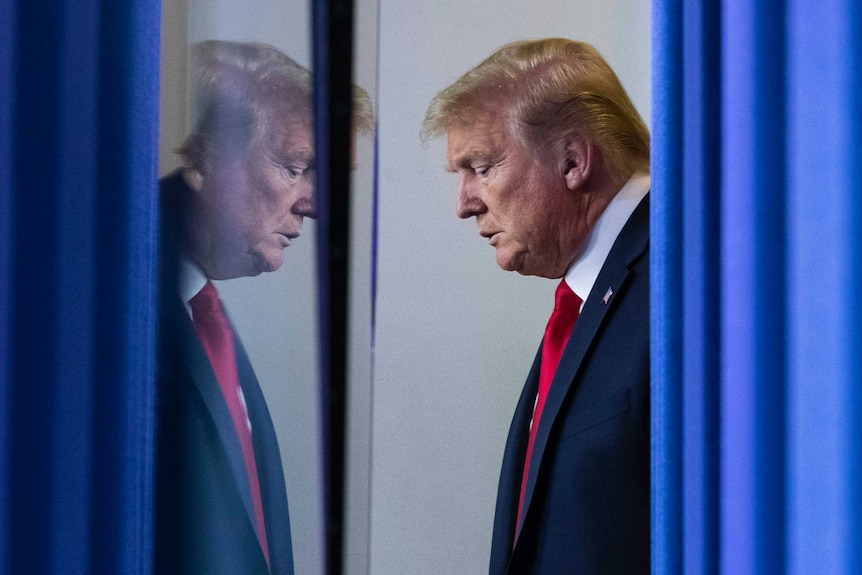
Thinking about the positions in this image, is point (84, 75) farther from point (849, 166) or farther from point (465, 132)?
point (849, 166)

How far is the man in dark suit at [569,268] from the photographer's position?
4.19ft

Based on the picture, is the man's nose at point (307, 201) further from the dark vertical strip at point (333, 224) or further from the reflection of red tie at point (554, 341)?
the reflection of red tie at point (554, 341)

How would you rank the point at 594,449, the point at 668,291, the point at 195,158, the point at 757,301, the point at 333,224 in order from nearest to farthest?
1. the point at 757,301
2. the point at 668,291
3. the point at 594,449
4. the point at 195,158
5. the point at 333,224

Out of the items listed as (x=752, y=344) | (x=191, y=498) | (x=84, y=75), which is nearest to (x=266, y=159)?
(x=84, y=75)

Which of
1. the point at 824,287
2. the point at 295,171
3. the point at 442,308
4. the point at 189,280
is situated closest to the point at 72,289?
the point at 189,280

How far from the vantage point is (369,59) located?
58.9 inches

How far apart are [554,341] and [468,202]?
0.88ft

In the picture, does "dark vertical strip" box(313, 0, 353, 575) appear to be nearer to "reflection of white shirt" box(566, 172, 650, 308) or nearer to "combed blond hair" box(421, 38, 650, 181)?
"combed blond hair" box(421, 38, 650, 181)

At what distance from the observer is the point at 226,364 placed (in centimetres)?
141

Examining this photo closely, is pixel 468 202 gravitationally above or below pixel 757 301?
above

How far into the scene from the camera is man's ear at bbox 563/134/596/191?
1.41 meters

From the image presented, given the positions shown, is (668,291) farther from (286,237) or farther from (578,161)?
(286,237)

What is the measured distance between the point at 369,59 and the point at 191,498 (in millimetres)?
753

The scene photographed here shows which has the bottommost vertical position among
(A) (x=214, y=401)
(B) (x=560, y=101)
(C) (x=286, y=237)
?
(A) (x=214, y=401)
